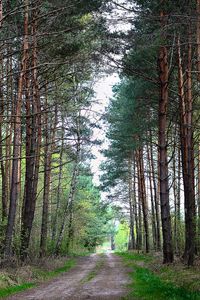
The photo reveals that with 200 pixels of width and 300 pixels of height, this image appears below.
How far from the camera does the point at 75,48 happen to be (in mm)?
14070

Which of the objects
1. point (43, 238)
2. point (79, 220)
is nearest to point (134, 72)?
point (43, 238)

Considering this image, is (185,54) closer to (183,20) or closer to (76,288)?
(183,20)

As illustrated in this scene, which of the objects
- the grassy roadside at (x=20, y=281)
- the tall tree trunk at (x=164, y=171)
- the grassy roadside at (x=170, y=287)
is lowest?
the grassy roadside at (x=20, y=281)

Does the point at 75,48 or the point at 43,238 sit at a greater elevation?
the point at 75,48

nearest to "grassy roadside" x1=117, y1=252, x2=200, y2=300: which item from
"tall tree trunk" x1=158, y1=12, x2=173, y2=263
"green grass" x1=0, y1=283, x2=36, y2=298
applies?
"tall tree trunk" x1=158, y1=12, x2=173, y2=263

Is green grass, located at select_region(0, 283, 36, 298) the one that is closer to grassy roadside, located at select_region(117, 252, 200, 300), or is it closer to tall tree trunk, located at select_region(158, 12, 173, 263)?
grassy roadside, located at select_region(117, 252, 200, 300)

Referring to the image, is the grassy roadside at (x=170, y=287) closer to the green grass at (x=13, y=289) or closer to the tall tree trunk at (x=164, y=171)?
the tall tree trunk at (x=164, y=171)

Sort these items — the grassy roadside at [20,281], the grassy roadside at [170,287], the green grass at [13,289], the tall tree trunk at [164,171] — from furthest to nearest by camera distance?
1. the tall tree trunk at [164,171]
2. the grassy roadside at [20,281]
3. the green grass at [13,289]
4. the grassy roadside at [170,287]

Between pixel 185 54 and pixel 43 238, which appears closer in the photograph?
pixel 185 54

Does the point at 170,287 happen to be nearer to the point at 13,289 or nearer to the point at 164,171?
the point at 13,289

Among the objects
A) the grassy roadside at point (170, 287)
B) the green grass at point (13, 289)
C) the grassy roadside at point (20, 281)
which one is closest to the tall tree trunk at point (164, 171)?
the grassy roadside at point (170, 287)

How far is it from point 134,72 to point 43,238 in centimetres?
1050

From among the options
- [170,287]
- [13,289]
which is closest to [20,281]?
[13,289]

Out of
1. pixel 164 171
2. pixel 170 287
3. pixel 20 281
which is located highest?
pixel 164 171
